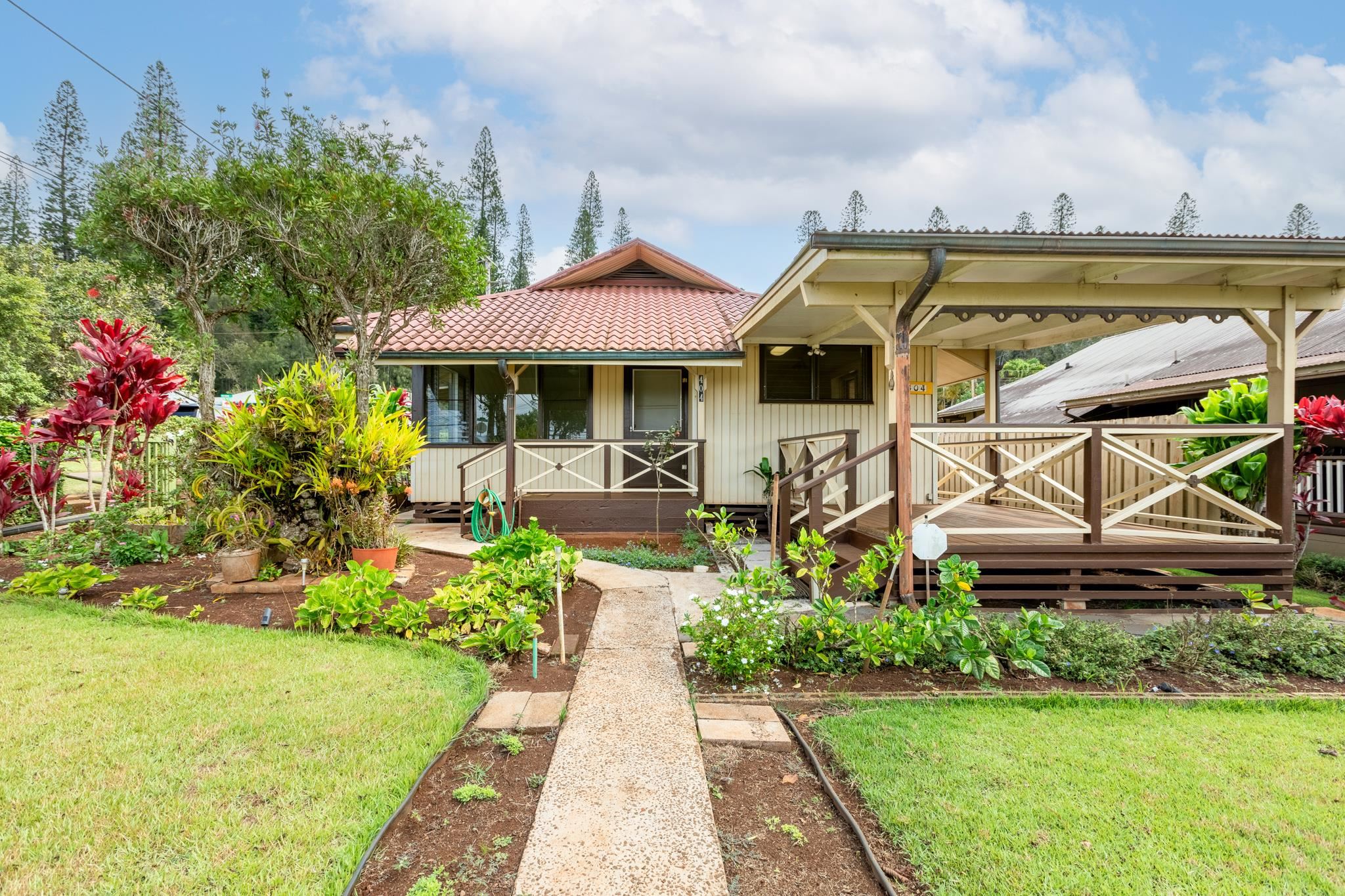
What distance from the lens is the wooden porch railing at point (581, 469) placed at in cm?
834

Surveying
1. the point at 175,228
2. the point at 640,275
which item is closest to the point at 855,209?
the point at 640,275

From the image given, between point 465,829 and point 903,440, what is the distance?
12.5ft

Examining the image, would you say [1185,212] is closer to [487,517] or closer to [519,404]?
[519,404]

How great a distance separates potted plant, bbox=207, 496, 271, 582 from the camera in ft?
16.1

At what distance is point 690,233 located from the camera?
3175 cm

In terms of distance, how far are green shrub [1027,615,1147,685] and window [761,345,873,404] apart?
5.50m

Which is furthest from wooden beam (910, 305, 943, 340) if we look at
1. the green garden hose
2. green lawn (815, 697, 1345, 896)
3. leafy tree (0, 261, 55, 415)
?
leafy tree (0, 261, 55, 415)

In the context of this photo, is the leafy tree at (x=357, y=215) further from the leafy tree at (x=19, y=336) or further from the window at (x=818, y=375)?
the leafy tree at (x=19, y=336)

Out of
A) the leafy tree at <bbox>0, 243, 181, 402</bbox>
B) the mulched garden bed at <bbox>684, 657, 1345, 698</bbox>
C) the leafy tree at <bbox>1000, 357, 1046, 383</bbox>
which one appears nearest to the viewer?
the mulched garden bed at <bbox>684, 657, 1345, 698</bbox>

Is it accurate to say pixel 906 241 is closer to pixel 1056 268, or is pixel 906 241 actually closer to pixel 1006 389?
pixel 1056 268

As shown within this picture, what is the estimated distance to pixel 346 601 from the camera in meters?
4.07

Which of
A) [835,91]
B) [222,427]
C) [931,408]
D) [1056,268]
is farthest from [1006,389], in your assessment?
[222,427]

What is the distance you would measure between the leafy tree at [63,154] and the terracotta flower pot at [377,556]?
34082 mm

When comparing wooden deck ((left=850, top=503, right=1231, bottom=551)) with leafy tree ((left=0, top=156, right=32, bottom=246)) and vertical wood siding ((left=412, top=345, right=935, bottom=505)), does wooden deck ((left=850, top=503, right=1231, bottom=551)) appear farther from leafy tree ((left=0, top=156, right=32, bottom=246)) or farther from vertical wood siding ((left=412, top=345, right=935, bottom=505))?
leafy tree ((left=0, top=156, right=32, bottom=246))
